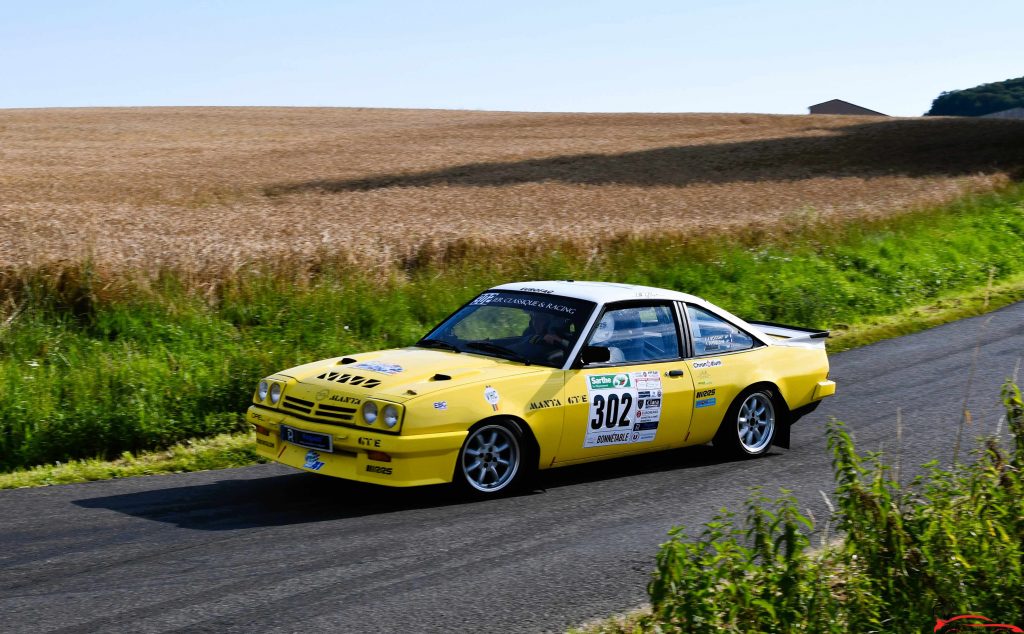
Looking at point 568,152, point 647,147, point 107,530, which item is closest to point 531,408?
point 107,530

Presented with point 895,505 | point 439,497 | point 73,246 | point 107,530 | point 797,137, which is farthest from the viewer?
point 797,137

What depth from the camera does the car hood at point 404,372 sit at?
780cm

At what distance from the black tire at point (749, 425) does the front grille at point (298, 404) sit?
3425 mm

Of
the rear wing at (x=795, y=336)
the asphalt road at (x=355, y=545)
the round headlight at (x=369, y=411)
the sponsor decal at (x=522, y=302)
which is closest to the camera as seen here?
the asphalt road at (x=355, y=545)

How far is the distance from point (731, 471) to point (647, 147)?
39007 millimetres

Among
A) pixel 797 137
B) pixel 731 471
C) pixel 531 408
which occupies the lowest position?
pixel 731 471

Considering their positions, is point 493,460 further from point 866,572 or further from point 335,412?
point 866,572

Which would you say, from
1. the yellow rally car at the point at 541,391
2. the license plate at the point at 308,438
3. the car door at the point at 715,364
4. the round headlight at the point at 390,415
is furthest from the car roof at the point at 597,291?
the license plate at the point at 308,438

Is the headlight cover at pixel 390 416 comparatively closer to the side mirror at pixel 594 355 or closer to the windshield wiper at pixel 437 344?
the windshield wiper at pixel 437 344

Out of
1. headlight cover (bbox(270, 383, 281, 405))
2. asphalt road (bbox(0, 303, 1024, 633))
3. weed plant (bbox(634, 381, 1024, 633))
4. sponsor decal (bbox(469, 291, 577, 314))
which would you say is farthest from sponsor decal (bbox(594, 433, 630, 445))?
weed plant (bbox(634, 381, 1024, 633))

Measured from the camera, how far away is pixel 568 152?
146ft

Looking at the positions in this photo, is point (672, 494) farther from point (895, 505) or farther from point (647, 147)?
point (647, 147)

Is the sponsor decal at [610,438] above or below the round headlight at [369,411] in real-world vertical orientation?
below

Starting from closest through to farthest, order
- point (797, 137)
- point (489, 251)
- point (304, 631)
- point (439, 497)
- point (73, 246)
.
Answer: point (304, 631), point (439, 497), point (73, 246), point (489, 251), point (797, 137)
